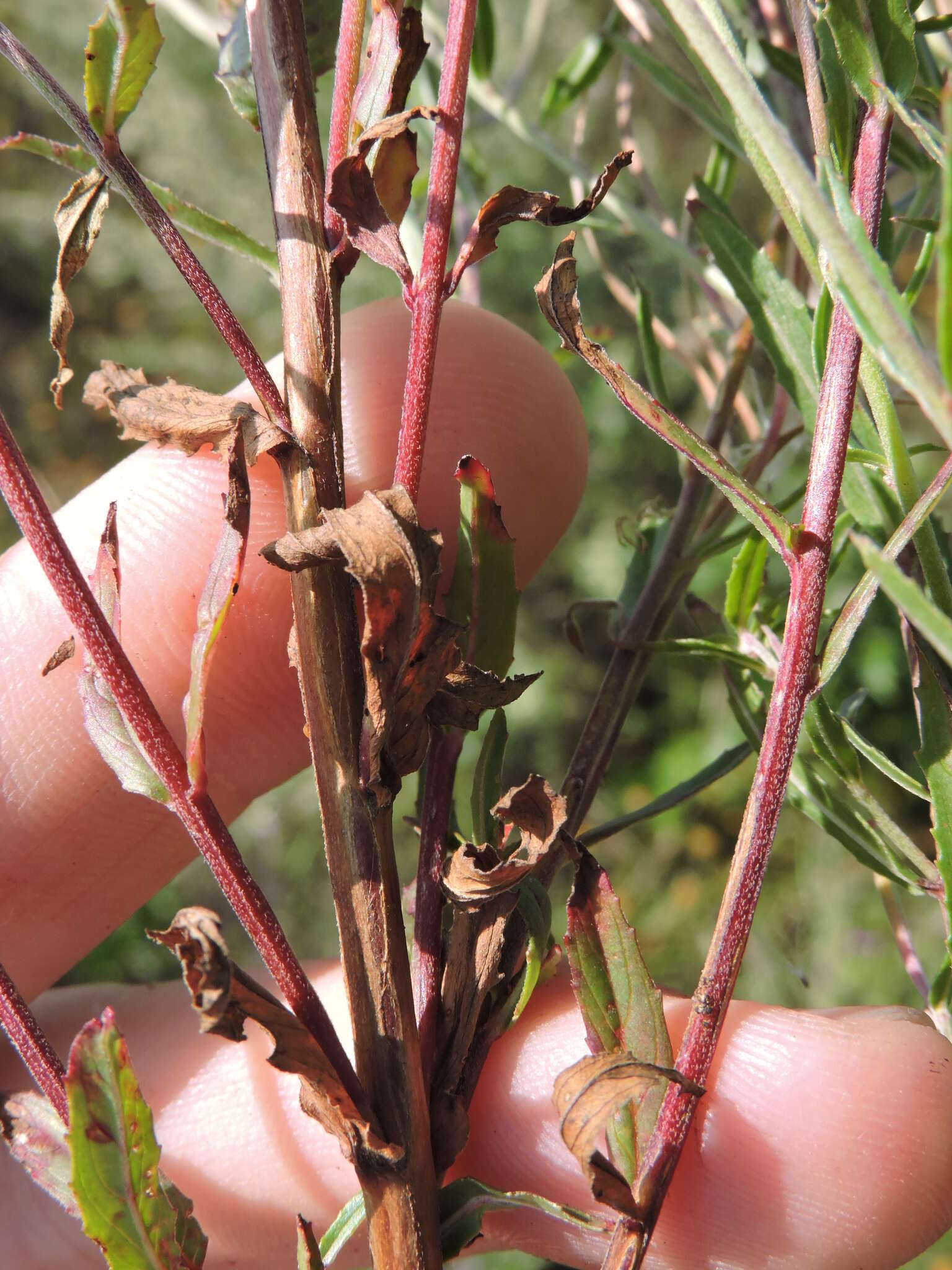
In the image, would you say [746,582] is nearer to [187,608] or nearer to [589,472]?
[187,608]

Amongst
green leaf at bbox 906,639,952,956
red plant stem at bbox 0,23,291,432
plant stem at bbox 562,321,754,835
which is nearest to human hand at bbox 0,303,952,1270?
plant stem at bbox 562,321,754,835

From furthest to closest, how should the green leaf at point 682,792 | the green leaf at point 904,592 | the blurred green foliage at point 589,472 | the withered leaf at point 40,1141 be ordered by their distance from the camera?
the blurred green foliage at point 589,472 < the green leaf at point 682,792 < the withered leaf at point 40,1141 < the green leaf at point 904,592

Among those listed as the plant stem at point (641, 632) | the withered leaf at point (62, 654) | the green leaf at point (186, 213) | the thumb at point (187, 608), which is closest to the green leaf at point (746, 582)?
the plant stem at point (641, 632)

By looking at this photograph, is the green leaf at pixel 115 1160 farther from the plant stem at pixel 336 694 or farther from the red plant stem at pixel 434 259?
the red plant stem at pixel 434 259

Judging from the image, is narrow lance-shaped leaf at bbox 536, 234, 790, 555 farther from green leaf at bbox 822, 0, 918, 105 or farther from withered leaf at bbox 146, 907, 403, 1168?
withered leaf at bbox 146, 907, 403, 1168

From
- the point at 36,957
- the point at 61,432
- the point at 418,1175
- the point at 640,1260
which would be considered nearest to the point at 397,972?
the point at 418,1175

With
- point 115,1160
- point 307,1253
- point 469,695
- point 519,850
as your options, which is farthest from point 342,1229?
point 469,695
